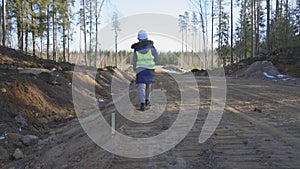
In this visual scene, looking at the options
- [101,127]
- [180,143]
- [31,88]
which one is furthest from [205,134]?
[31,88]

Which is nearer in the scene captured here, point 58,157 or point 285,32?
point 58,157

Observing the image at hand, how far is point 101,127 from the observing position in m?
6.79

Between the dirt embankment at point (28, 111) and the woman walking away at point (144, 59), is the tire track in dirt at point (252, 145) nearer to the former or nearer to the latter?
the woman walking away at point (144, 59)

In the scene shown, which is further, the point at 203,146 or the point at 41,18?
the point at 41,18

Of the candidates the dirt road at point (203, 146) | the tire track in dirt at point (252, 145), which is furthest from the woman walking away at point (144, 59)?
the tire track in dirt at point (252, 145)

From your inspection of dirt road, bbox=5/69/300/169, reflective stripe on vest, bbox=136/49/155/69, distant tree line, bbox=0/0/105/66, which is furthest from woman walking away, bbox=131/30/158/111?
distant tree line, bbox=0/0/105/66

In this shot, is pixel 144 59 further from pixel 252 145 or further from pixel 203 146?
pixel 252 145

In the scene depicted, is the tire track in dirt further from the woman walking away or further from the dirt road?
the woman walking away

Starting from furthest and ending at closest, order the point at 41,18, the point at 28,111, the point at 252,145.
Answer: the point at 41,18 → the point at 28,111 → the point at 252,145

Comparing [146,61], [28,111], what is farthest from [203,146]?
[28,111]

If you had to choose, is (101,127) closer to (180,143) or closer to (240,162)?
(180,143)

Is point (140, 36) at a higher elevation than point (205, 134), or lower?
higher

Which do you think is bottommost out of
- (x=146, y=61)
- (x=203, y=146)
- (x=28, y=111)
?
(x=203, y=146)

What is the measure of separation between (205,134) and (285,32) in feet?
105
